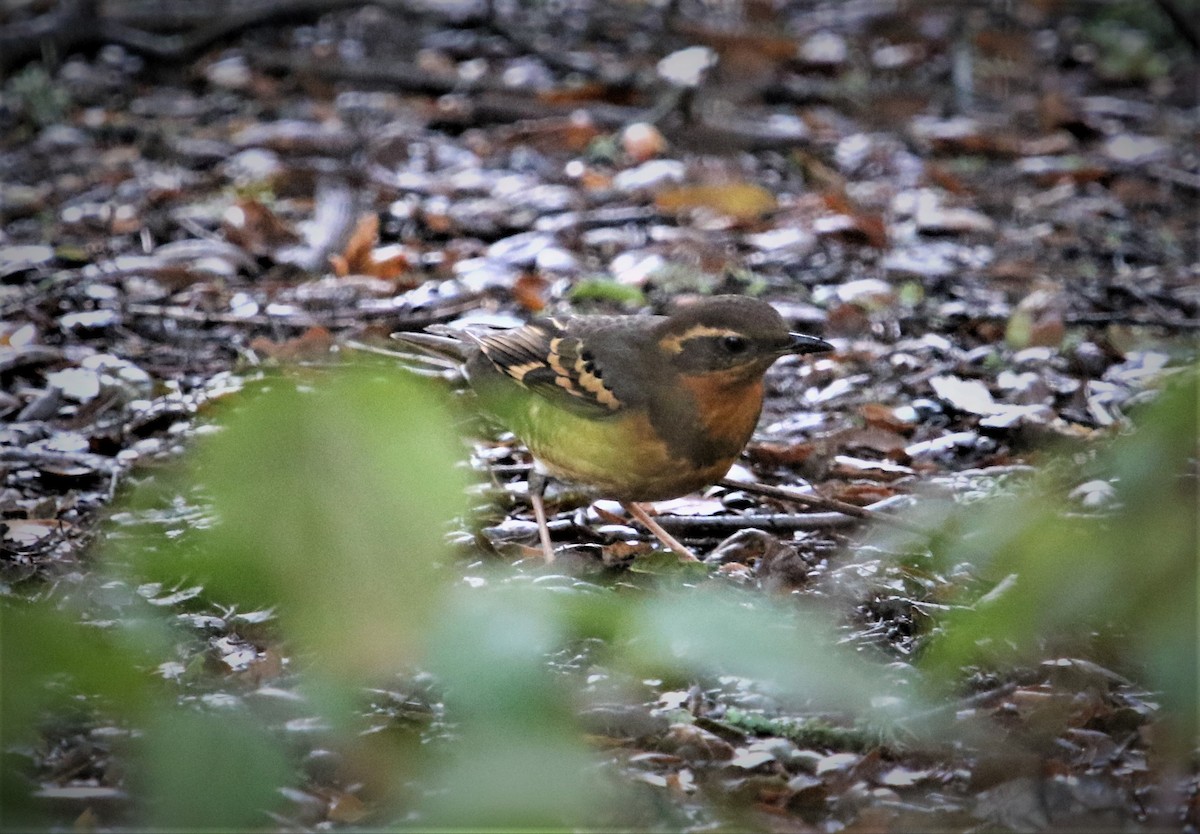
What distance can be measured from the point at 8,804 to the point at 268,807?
Result: 28 cm

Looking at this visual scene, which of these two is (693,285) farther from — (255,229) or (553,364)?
(553,364)

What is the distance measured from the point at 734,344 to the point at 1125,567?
3.38 metres

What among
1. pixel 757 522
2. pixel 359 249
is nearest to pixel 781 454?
pixel 757 522

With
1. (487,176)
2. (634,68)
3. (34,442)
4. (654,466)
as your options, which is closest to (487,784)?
(654,466)

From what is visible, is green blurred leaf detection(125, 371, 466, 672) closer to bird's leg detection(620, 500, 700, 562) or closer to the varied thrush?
the varied thrush

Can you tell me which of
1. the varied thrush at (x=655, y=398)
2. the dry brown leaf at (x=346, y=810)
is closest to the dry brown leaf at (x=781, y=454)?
the varied thrush at (x=655, y=398)

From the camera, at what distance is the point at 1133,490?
127 cm

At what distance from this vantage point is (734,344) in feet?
15.0

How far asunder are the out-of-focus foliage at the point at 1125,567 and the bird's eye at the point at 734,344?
3239 mm

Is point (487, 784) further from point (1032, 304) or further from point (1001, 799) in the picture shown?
point (1032, 304)

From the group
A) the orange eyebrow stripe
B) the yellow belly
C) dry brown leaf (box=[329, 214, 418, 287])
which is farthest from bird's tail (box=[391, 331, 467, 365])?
dry brown leaf (box=[329, 214, 418, 287])

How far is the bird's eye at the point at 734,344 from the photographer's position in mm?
4566

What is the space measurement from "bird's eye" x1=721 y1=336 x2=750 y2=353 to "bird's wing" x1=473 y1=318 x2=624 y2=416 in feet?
1.28

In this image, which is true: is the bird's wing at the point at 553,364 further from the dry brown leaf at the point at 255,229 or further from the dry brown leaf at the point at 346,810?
the dry brown leaf at the point at 255,229
